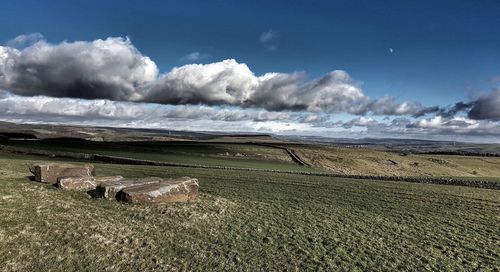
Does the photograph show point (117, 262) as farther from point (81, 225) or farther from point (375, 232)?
point (375, 232)

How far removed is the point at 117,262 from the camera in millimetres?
13742

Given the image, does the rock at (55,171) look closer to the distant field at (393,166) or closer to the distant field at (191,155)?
the distant field at (191,155)

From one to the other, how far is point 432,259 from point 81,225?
1501 centimetres

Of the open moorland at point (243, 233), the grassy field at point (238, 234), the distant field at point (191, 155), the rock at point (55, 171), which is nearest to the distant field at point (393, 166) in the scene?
the distant field at point (191, 155)

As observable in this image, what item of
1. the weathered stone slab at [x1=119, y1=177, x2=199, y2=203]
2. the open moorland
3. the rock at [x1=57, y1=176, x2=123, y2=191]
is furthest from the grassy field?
the weathered stone slab at [x1=119, y1=177, x2=199, y2=203]

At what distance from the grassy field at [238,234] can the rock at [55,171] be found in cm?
110

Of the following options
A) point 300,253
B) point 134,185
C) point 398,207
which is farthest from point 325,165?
point 300,253

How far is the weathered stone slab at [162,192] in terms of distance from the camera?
2200cm

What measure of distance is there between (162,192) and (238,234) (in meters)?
6.91

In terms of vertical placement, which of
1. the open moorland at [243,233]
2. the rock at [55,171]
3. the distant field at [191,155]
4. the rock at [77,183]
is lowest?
the distant field at [191,155]

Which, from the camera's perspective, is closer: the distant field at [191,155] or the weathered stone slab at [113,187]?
the weathered stone slab at [113,187]

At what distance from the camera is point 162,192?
2264 centimetres

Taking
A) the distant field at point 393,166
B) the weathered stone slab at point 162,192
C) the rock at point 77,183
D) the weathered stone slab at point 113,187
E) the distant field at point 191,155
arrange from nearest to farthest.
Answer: the weathered stone slab at point 162,192
the weathered stone slab at point 113,187
the rock at point 77,183
the distant field at point 191,155
the distant field at point 393,166

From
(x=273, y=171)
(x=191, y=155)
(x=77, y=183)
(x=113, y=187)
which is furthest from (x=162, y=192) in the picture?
(x=191, y=155)
